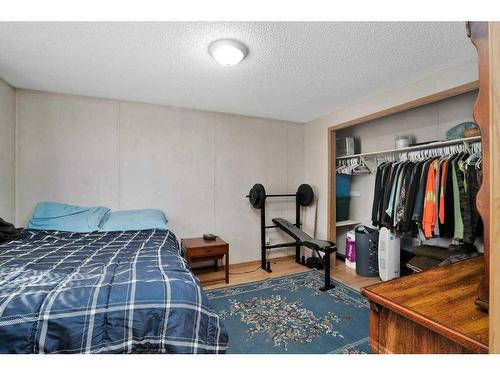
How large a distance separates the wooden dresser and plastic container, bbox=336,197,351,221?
290cm

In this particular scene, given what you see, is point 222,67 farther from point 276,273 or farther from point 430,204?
point 276,273

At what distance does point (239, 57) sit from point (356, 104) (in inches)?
77.5

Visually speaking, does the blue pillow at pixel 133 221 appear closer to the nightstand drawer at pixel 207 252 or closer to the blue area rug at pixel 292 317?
the nightstand drawer at pixel 207 252

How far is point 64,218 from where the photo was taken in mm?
2547

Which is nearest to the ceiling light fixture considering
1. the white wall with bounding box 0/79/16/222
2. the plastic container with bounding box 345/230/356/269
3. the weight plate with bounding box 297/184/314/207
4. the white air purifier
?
the white wall with bounding box 0/79/16/222

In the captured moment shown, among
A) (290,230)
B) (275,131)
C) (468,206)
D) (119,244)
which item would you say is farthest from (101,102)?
(468,206)

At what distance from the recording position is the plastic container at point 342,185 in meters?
3.74

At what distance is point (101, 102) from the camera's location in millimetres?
2906

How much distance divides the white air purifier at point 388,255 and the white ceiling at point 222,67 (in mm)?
1718

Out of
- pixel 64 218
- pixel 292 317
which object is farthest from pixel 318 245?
pixel 64 218

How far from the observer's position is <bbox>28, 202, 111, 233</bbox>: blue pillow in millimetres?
2473

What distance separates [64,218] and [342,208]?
3.70 meters

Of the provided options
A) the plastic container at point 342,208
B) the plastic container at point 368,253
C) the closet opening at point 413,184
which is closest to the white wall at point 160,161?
the plastic container at point 342,208

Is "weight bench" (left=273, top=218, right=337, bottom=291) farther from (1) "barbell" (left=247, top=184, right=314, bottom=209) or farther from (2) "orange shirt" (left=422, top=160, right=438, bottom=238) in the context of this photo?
(2) "orange shirt" (left=422, top=160, right=438, bottom=238)
